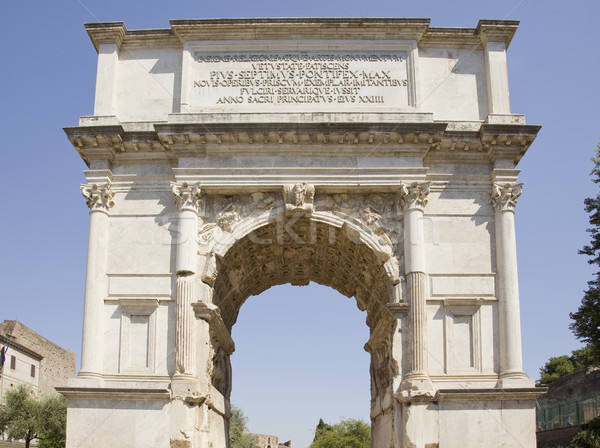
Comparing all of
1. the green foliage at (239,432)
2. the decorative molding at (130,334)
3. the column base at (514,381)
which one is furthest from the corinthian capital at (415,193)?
the green foliage at (239,432)

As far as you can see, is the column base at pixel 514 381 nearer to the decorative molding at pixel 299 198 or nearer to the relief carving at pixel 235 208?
the decorative molding at pixel 299 198

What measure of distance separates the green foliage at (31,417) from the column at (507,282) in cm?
2779

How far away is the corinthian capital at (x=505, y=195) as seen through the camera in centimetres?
1562

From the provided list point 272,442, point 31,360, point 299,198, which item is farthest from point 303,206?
point 272,442

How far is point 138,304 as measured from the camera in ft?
50.1

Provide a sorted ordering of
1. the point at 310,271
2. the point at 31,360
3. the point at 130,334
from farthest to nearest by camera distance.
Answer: the point at 31,360, the point at 310,271, the point at 130,334

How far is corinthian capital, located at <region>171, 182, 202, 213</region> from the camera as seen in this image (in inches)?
613

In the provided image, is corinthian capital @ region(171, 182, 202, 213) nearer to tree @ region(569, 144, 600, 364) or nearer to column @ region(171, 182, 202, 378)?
column @ region(171, 182, 202, 378)

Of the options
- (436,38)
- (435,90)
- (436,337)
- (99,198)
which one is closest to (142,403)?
(99,198)

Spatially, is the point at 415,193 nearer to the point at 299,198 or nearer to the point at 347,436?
the point at 299,198

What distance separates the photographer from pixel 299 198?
1558cm

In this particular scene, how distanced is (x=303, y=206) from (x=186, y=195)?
2.50 m

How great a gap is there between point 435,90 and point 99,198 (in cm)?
790

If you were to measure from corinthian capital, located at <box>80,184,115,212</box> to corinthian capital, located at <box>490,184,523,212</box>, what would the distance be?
27.4ft
